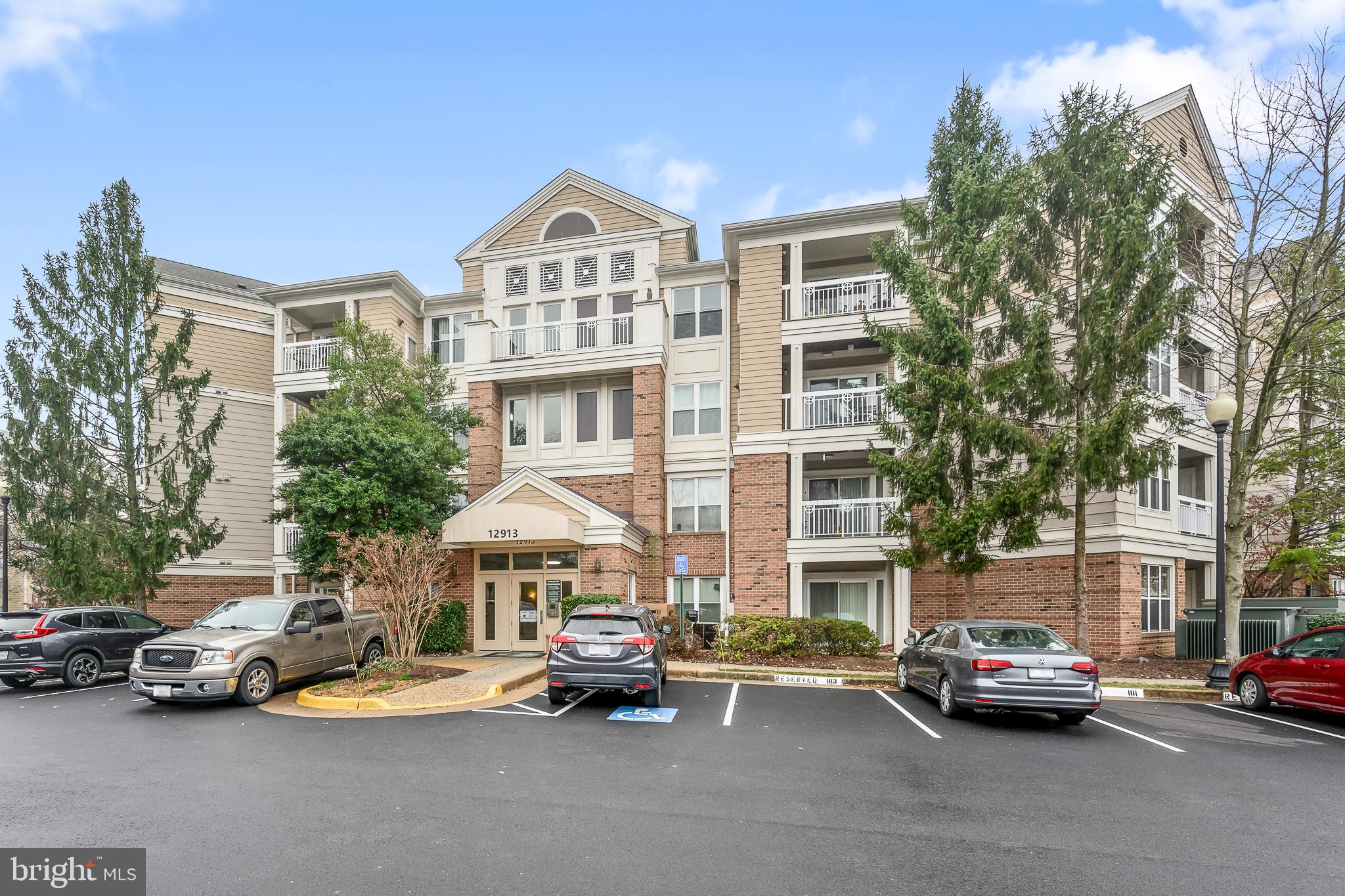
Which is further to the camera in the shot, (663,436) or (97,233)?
(663,436)

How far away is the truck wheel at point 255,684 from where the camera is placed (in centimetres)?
1098

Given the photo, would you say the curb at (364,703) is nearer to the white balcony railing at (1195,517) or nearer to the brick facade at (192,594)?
the brick facade at (192,594)

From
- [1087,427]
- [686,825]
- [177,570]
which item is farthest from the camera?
[177,570]

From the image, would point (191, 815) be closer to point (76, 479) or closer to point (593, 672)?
point (593, 672)

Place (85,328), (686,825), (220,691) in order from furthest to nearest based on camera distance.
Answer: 1. (85,328)
2. (220,691)
3. (686,825)

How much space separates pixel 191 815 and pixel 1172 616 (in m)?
20.4

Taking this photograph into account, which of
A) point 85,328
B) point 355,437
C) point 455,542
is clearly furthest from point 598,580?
point 85,328

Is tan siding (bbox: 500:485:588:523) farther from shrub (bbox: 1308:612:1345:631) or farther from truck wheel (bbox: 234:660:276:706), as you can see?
shrub (bbox: 1308:612:1345:631)

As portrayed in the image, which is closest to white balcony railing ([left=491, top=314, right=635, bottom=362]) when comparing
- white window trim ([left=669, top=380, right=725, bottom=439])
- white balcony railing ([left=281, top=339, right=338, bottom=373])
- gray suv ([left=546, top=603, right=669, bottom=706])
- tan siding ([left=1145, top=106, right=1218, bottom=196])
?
white window trim ([left=669, top=380, right=725, bottom=439])

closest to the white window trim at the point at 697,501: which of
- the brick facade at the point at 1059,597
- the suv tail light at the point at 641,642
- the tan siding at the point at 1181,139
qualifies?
the brick facade at the point at 1059,597

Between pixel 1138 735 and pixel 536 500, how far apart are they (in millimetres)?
13555

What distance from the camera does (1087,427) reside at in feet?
43.7

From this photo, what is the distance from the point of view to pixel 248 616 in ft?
40.1

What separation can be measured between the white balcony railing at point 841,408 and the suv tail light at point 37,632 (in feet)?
55.2
